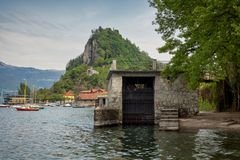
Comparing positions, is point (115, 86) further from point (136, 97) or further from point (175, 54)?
point (175, 54)

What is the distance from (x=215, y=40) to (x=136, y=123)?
17.8 metres

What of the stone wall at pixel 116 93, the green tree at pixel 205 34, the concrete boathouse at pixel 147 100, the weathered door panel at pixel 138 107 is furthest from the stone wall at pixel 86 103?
the green tree at pixel 205 34

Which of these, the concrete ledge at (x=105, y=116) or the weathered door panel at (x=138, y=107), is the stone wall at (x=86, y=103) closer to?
the weathered door panel at (x=138, y=107)

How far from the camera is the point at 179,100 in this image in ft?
110

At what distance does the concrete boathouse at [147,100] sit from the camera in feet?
110

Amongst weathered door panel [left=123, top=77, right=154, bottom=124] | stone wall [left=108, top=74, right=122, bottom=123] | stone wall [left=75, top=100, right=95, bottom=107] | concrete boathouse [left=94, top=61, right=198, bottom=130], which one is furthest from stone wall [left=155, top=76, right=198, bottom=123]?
stone wall [left=75, top=100, right=95, bottom=107]

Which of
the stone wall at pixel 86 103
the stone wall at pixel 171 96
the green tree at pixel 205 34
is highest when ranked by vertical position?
the green tree at pixel 205 34

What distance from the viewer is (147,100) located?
34531 millimetres

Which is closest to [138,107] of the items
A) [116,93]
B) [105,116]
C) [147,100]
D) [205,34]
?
[147,100]

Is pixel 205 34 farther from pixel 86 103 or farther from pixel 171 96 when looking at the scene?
pixel 86 103

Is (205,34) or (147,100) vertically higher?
(205,34)

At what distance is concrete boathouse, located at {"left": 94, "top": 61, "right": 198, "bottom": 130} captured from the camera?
3344cm

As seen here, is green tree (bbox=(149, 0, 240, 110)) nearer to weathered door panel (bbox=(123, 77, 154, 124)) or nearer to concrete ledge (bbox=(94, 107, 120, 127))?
weathered door panel (bbox=(123, 77, 154, 124))

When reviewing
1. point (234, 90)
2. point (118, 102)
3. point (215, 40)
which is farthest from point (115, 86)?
point (215, 40)
